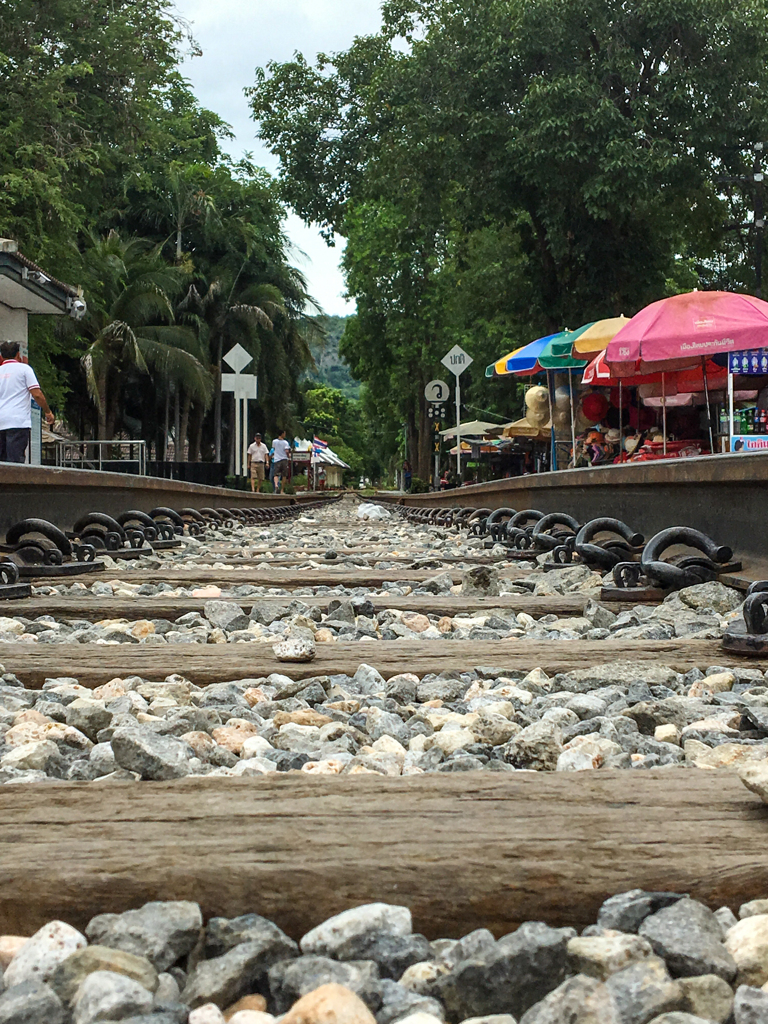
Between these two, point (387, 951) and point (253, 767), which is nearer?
point (387, 951)

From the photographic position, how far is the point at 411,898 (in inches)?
42.1

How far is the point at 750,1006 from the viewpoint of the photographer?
0.90 m

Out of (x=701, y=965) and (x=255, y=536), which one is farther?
(x=255, y=536)

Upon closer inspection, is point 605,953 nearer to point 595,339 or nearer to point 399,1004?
point 399,1004

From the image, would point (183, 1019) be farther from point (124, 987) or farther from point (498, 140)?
point (498, 140)

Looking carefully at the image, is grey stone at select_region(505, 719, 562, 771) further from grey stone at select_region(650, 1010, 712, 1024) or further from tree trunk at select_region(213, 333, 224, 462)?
tree trunk at select_region(213, 333, 224, 462)

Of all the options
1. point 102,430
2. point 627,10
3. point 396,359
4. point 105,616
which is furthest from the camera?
point 396,359

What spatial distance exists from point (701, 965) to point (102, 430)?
34.2m

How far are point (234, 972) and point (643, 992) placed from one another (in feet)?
1.21

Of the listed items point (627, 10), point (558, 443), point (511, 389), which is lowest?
point (558, 443)

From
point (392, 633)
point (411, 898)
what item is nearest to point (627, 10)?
point (392, 633)

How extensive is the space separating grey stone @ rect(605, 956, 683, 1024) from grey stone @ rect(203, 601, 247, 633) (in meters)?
2.37

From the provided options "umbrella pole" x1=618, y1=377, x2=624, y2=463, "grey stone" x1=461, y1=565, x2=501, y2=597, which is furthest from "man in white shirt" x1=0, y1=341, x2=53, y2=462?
"umbrella pole" x1=618, y1=377, x2=624, y2=463

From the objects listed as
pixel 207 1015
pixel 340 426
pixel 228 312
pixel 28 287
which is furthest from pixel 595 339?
pixel 340 426
